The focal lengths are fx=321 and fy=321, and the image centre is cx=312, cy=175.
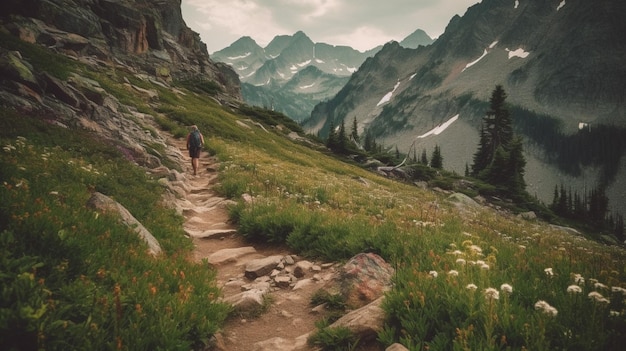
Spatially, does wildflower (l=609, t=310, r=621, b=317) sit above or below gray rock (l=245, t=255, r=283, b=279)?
above

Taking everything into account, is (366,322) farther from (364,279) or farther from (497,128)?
(497,128)

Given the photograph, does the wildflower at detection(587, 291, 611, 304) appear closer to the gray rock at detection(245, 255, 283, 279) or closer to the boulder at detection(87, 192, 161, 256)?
the gray rock at detection(245, 255, 283, 279)

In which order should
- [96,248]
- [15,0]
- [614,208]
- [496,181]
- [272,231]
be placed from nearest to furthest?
[96,248] → [272,231] → [15,0] → [496,181] → [614,208]

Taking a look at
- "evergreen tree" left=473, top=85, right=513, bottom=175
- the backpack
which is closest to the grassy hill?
the backpack

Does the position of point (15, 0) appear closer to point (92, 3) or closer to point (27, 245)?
point (92, 3)

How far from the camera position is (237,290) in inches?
244

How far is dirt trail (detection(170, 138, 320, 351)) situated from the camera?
184 inches

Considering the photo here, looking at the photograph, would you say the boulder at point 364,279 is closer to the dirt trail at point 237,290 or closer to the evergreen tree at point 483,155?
the dirt trail at point 237,290

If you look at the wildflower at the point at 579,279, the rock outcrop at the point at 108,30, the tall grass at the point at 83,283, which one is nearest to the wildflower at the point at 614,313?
the wildflower at the point at 579,279

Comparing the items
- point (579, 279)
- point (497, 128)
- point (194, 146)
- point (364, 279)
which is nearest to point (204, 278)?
point (364, 279)

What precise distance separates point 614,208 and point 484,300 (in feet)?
649

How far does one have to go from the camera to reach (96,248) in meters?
4.41

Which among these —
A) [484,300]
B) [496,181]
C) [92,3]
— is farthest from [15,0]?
[496,181]

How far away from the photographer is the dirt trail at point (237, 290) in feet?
15.4
